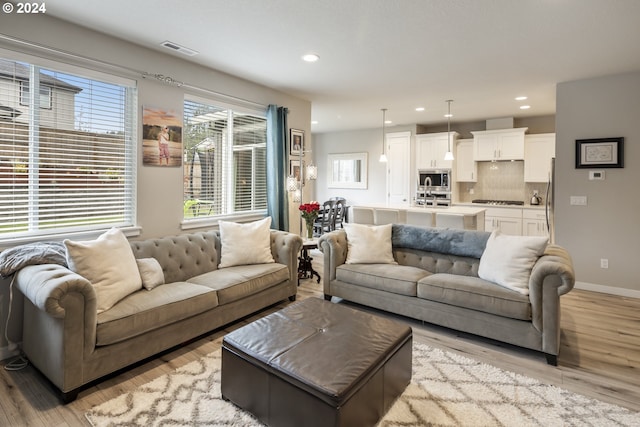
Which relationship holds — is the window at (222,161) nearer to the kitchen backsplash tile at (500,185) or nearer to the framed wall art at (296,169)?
the framed wall art at (296,169)

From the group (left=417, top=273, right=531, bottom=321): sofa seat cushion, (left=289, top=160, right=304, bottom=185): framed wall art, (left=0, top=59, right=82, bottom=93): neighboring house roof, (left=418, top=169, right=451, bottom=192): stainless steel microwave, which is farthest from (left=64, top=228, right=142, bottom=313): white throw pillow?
(left=418, top=169, right=451, bottom=192): stainless steel microwave

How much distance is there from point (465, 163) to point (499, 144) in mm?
744

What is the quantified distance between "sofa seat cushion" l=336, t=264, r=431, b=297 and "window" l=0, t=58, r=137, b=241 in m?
2.23

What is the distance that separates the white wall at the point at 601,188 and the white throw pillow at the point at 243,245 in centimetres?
386

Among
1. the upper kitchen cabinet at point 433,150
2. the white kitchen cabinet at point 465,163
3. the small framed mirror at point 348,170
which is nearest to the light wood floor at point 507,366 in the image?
the white kitchen cabinet at point 465,163

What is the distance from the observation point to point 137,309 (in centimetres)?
246

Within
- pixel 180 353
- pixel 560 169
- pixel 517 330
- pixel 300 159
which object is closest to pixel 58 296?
pixel 180 353

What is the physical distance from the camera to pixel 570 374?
8.20ft

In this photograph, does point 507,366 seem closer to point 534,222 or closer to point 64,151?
point 64,151

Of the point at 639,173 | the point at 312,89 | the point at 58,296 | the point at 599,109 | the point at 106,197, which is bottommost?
the point at 58,296

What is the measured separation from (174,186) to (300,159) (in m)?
2.06

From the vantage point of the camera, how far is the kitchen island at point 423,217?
4379 mm

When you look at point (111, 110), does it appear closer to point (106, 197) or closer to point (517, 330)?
point (106, 197)

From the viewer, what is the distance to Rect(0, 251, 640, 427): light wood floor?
2100 millimetres
